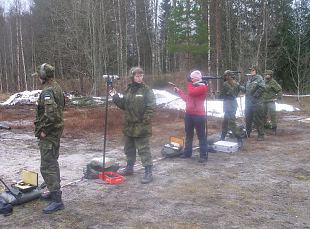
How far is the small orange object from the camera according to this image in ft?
21.3

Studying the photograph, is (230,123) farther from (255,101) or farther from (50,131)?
(50,131)

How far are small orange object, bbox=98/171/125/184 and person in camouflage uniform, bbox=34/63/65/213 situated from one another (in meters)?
1.28

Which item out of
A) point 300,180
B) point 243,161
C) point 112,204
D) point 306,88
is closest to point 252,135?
point 243,161

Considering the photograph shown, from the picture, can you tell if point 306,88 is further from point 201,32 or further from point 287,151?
point 287,151

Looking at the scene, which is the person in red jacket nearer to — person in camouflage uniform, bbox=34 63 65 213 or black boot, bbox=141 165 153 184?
black boot, bbox=141 165 153 184

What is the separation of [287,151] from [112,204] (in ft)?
16.5

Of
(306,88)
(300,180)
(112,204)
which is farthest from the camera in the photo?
(306,88)

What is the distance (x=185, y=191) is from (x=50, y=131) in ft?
7.11

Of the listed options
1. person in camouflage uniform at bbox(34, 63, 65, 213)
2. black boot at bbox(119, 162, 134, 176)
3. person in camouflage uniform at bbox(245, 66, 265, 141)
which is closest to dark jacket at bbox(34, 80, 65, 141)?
person in camouflage uniform at bbox(34, 63, 65, 213)

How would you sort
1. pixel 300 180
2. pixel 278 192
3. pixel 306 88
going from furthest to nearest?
pixel 306 88
pixel 300 180
pixel 278 192

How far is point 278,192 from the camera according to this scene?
6.04 meters

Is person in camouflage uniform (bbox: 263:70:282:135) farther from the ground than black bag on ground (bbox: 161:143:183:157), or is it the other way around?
person in camouflage uniform (bbox: 263:70:282:135)

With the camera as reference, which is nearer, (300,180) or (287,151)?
(300,180)

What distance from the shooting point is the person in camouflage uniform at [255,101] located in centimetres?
1021
